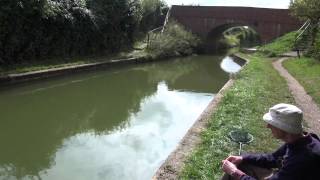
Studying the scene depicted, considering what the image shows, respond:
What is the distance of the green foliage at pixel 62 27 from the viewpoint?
1736 centimetres

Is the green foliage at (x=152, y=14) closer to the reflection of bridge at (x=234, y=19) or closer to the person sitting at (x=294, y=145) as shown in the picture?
the reflection of bridge at (x=234, y=19)

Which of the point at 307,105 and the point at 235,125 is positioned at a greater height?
the point at 235,125

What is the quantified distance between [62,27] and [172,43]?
9.57m

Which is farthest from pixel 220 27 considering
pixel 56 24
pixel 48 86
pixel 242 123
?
pixel 242 123

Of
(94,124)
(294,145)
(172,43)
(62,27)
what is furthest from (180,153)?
(172,43)

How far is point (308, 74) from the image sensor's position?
15430 millimetres

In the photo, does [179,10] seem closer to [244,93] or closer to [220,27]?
[220,27]

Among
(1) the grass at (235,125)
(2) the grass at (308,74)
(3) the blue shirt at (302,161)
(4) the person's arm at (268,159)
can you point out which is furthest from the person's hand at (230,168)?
(2) the grass at (308,74)

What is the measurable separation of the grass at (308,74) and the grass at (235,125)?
613 millimetres

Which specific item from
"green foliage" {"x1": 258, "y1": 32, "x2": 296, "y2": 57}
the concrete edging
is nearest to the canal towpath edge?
the concrete edging

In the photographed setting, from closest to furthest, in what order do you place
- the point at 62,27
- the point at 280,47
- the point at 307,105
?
the point at 307,105
the point at 62,27
the point at 280,47

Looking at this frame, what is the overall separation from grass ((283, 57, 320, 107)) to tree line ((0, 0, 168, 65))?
9.46 m

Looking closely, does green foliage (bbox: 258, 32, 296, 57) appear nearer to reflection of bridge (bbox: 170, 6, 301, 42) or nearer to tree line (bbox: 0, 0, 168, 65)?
reflection of bridge (bbox: 170, 6, 301, 42)

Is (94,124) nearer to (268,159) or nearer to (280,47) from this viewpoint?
(268,159)
